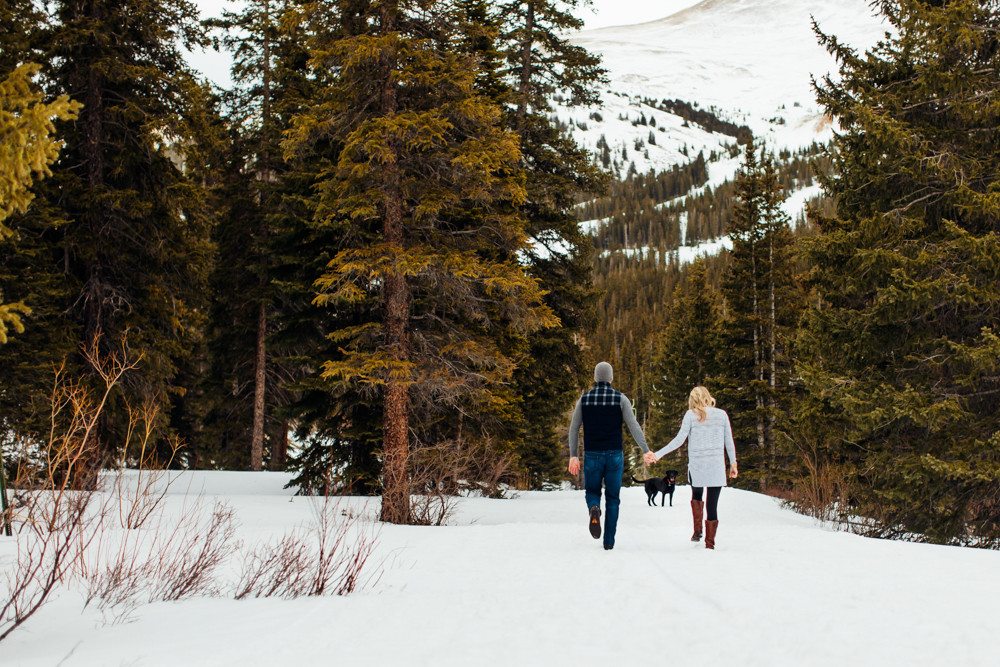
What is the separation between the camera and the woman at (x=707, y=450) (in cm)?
716

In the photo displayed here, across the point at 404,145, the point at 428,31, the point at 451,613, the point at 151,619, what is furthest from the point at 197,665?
the point at 428,31

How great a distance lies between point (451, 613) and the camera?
4480mm

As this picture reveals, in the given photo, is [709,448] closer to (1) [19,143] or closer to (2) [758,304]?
(1) [19,143]

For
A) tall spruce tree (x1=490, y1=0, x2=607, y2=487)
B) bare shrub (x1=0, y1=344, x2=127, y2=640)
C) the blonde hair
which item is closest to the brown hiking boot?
the blonde hair

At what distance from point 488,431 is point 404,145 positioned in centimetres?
668

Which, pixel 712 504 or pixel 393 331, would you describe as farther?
pixel 393 331

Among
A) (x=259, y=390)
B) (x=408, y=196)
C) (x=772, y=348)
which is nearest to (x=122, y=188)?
(x=259, y=390)

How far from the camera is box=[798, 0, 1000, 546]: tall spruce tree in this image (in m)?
9.98

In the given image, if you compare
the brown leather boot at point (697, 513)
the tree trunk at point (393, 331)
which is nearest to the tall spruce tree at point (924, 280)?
the brown leather boot at point (697, 513)

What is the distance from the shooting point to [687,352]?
37.1 meters

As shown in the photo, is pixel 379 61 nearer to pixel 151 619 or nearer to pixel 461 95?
pixel 461 95

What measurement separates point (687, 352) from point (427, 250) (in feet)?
96.8

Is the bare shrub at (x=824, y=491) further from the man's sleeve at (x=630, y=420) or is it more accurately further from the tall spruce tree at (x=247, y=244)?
the tall spruce tree at (x=247, y=244)

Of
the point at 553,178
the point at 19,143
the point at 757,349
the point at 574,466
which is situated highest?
the point at 553,178
